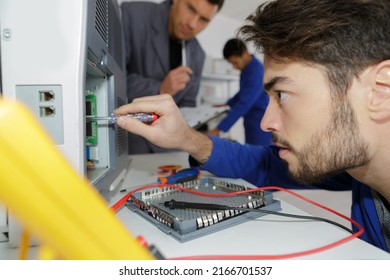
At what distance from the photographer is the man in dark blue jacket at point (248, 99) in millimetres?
2086

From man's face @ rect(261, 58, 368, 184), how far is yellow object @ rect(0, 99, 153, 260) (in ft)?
1.45

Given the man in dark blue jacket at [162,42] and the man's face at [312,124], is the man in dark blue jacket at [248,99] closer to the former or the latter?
the man in dark blue jacket at [162,42]

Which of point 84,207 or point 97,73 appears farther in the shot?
point 97,73

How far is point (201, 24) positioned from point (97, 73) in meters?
1.11

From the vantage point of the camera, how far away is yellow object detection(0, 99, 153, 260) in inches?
5.8

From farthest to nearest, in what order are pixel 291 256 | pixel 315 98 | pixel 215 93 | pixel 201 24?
pixel 215 93 → pixel 201 24 → pixel 315 98 → pixel 291 256

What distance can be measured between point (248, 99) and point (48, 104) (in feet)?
5.95

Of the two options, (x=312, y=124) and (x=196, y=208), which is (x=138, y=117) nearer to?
(x=196, y=208)

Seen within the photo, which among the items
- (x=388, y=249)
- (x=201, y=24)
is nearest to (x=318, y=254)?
(x=388, y=249)

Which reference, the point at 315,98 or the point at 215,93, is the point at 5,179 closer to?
the point at 315,98

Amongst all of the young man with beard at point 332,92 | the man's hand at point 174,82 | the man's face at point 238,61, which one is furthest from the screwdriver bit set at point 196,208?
the man's face at point 238,61

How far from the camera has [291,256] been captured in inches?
15.2

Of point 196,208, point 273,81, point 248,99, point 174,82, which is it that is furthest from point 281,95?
point 248,99

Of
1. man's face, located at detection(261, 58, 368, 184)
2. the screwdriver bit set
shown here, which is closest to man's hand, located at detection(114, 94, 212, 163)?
the screwdriver bit set
